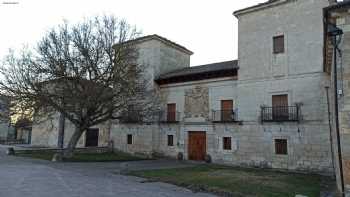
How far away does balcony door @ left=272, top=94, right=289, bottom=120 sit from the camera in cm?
1614

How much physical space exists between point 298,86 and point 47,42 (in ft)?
49.6

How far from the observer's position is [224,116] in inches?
743

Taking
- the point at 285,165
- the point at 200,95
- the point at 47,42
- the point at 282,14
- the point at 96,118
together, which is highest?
the point at 282,14

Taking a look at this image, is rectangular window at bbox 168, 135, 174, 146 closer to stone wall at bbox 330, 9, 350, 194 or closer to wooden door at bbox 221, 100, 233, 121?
wooden door at bbox 221, 100, 233, 121

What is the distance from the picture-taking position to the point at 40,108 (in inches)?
655

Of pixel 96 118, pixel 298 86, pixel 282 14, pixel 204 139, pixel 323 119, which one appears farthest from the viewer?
pixel 204 139

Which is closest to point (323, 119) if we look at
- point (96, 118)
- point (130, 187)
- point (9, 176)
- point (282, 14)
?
point (282, 14)

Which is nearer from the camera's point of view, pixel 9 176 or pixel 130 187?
pixel 130 187

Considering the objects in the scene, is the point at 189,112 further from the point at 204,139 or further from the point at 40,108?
the point at 40,108

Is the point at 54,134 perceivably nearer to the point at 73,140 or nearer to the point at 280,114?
the point at 73,140

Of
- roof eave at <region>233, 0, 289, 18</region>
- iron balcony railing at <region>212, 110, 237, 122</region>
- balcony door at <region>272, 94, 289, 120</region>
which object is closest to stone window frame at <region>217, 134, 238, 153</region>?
iron balcony railing at <region>212, 110, 237, 122</region>

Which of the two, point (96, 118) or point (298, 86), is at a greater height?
point (298, 86)

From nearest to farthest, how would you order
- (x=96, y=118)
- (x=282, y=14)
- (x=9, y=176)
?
(x=9, y=176) < (x=282, y=14) < (x=96, y=118)

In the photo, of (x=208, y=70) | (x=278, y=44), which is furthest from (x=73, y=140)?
(x=278, y=44)
